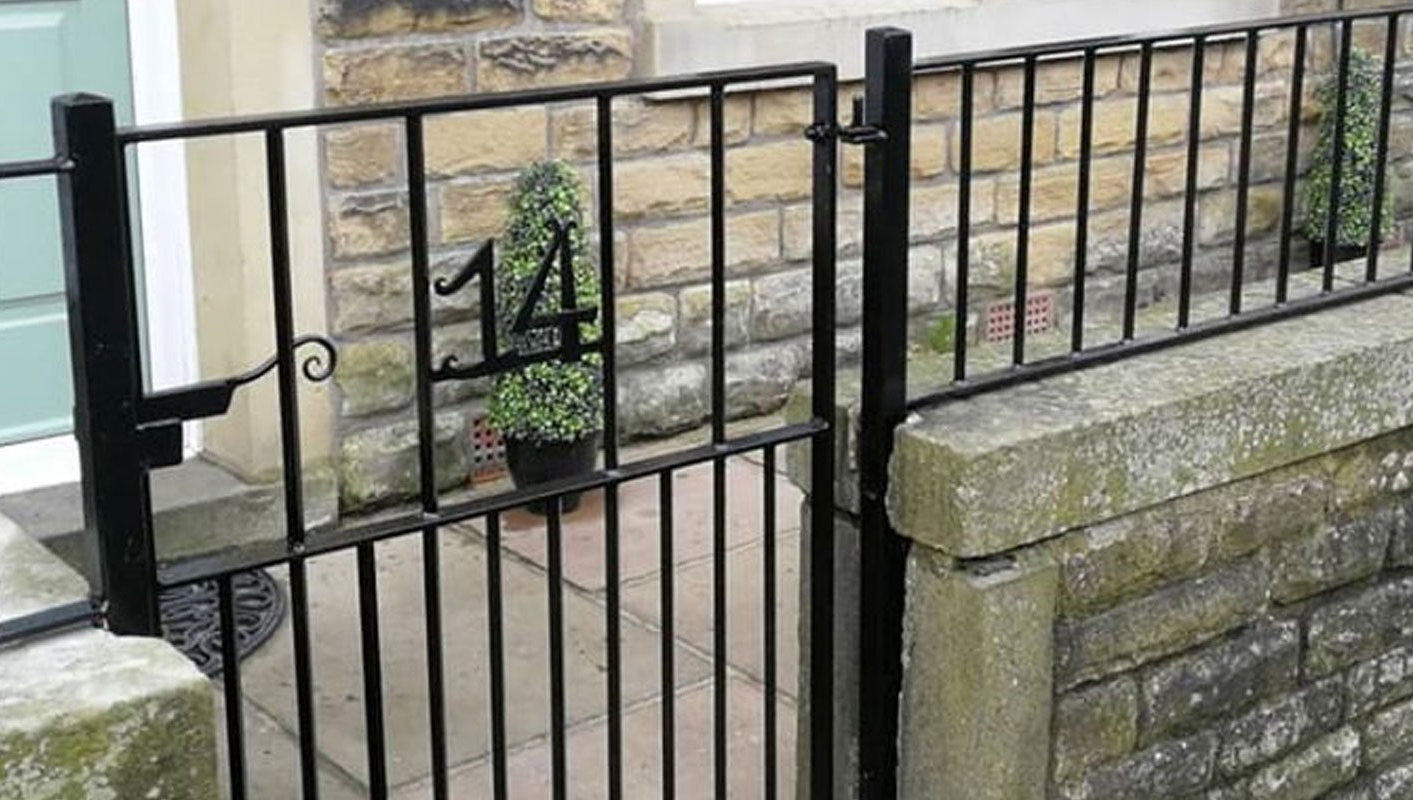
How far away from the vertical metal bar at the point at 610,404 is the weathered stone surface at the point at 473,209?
6.99ft

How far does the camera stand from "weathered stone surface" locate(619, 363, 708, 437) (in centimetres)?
546

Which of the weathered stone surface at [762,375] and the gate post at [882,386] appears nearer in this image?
the gate post at [882,386]

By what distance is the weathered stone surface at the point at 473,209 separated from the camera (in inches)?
198

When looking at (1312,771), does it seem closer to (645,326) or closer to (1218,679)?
(1218,679)

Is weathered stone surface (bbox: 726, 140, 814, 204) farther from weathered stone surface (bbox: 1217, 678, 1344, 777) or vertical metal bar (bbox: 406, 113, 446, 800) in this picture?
vertical metal bar (bbox: 406, 113, 446, 800)

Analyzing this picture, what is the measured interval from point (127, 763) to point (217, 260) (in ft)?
8.71

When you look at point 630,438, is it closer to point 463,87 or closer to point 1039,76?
point 463,87

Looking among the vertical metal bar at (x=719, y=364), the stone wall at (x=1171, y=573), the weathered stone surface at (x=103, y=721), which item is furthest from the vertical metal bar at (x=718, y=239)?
the weathered stone surface at (x=103, y=721)

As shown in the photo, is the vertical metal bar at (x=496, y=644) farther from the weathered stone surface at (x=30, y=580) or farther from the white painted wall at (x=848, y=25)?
the white painted wall at (x=848, y=25)

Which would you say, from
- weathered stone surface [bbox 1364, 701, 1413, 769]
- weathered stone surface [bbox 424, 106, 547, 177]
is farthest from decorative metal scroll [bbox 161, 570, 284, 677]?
weathered stone surface [bbox 1364, 701, 1413, 769]

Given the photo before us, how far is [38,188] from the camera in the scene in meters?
4.70

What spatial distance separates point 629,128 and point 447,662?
169cm

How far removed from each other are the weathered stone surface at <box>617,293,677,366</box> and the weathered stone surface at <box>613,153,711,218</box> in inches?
9.5

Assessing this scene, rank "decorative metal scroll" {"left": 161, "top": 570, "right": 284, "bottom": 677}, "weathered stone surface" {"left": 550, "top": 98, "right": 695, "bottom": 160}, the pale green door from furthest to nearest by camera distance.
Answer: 1. "weathered stone surface" {"left": 550, "top": 98, "right": 695, "bottom": 160}
2. the pale green door
3. "decorative metal scroll" {"left": 161, "top": 570, "right": 284, "bottom": 677}
